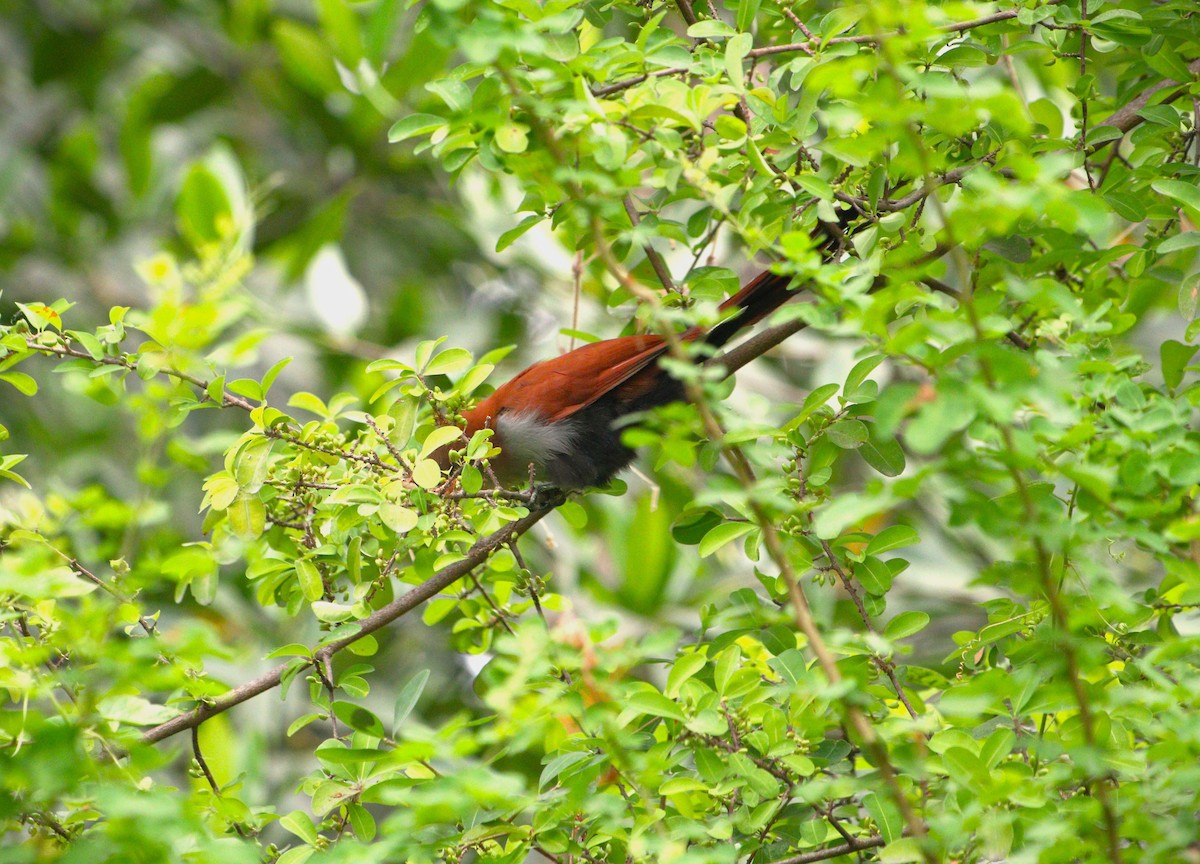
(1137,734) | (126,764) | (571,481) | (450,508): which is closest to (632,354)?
(571,481)

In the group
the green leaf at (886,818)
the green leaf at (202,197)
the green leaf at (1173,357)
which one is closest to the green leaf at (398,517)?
the green leaf at (886,818)

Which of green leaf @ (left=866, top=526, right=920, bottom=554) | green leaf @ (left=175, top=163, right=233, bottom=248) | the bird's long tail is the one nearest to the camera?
green leaf @ (left=866, top=526, right=920, bottom=554)

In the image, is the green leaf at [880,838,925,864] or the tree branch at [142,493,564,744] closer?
the green leaf at [880,838,925,864]

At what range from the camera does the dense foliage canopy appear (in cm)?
135

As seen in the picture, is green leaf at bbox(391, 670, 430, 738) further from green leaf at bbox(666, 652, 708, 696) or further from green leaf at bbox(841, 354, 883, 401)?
green leaf at bbox(841, 354, 883, 401)

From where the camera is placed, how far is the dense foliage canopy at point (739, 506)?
1.35 meters

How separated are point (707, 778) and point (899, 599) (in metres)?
3.34

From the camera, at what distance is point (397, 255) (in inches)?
281

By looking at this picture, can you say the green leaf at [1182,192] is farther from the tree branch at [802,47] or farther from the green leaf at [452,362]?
the green leaf at [452,362]

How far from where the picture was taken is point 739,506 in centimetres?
212

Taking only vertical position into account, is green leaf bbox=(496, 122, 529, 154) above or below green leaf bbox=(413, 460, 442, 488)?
above

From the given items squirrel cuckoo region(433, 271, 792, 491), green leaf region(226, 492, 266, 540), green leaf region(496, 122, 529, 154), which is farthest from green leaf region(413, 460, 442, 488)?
squirrel cuckoo region(433, 271, 792, 491)

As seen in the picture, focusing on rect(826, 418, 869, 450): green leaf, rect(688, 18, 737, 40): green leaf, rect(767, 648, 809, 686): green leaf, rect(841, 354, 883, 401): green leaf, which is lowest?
rect(767, 648, 809, 686): green leaf

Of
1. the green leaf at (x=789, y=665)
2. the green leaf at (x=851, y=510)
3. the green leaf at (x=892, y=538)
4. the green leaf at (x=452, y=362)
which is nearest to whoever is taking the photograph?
the green leaf at (x=851, y=510)
